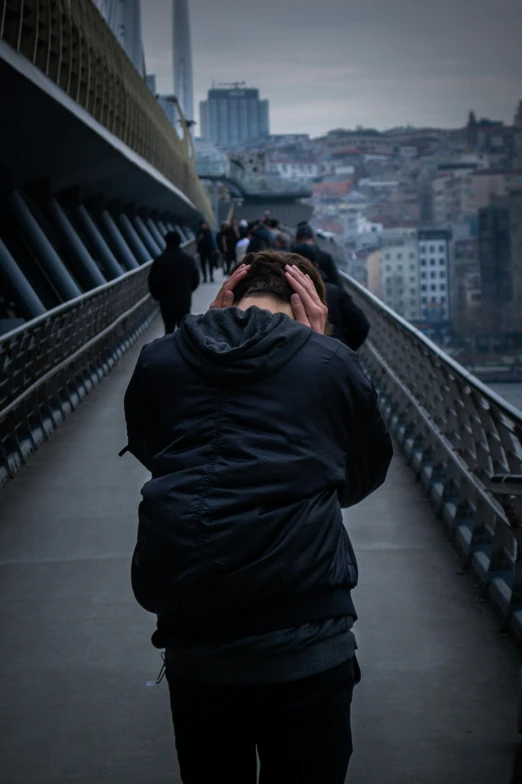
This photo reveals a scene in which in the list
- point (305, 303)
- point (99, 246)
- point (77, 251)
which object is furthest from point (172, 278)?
point (99, 246)

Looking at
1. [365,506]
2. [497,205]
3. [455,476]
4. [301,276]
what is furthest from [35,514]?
[497,205]

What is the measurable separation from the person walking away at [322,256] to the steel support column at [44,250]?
37.8 ft

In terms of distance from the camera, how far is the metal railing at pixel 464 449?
6.27m

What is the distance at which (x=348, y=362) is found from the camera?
107 inches

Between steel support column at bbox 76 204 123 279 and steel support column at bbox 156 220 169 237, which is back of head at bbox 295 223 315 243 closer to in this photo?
steel support column at bbox 76 204 123 279

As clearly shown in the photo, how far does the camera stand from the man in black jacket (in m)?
2.48

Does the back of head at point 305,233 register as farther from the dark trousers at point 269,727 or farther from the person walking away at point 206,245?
the person walking away at point 206,245

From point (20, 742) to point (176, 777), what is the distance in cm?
67

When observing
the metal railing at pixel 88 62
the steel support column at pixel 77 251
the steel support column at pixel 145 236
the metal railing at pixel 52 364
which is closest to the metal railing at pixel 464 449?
the metal railing at pixel 52 364

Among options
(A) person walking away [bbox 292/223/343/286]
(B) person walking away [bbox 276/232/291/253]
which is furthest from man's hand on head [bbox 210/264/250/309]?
(B) person walking away [bbox 276/232/291/253]

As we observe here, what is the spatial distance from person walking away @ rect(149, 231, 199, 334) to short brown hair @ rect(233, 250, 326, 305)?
12.5 m

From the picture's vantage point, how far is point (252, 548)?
248 cm

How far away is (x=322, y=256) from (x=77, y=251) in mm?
16160

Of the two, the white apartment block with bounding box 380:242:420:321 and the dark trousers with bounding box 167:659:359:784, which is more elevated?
the dark trousers with bounding box 167:659:359:784
